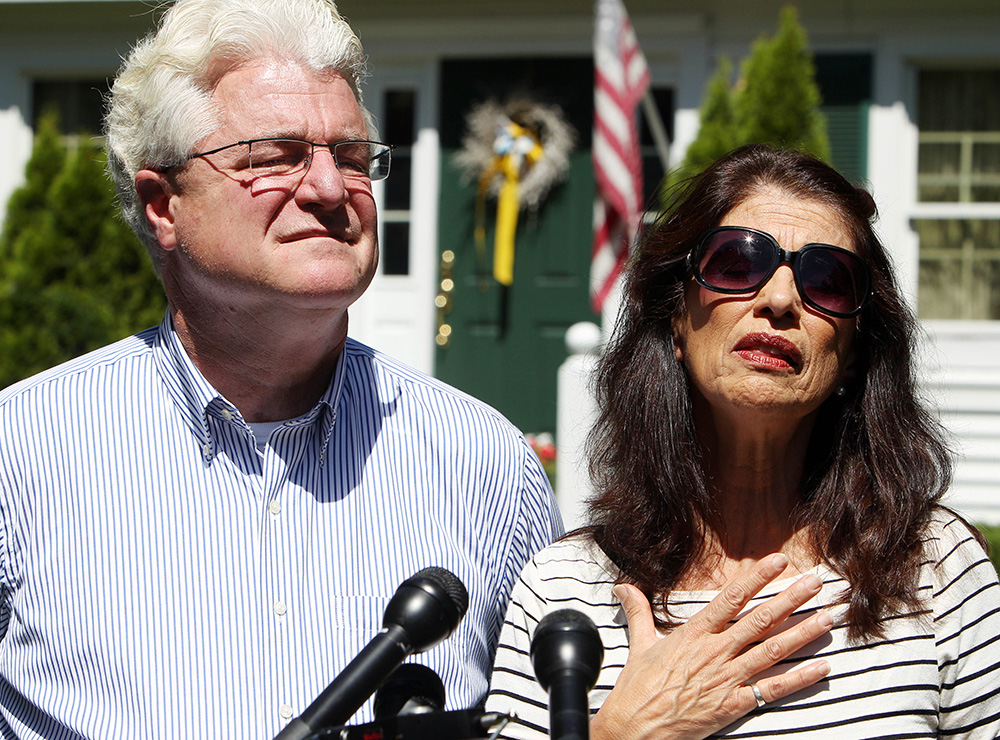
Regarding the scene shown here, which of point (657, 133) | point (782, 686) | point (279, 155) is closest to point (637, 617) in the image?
point (782, 686)

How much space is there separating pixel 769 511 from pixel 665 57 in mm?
6233

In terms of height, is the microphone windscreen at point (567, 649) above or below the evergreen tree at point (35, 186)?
below

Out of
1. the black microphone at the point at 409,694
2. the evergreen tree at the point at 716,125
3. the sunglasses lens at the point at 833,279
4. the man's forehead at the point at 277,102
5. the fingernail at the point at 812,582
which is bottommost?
the black microphone at the point at 409,694

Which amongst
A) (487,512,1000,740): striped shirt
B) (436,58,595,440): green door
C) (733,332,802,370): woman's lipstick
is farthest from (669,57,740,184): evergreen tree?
(487,512,1000,740): striped shirt

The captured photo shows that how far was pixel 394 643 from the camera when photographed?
135 centimetres

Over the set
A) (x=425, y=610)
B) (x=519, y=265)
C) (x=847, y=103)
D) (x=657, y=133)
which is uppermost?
(x=847, y=103)

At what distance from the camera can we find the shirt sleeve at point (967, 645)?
1.87 m

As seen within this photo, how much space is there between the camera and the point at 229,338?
2.18m

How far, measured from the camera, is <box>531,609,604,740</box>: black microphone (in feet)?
4.28

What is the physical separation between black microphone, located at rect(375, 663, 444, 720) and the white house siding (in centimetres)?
600

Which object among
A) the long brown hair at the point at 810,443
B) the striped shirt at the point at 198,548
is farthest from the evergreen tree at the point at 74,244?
the long brown hair at the point at 810,443

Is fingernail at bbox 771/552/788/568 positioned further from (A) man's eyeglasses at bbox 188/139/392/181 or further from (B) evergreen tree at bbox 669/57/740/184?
(B) evergreen tree at bbox 669/57/740/184

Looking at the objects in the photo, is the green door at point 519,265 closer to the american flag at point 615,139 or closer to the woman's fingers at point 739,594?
the american flag at point 615,139

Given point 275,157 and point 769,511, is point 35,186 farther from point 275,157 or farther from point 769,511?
point 769,511
